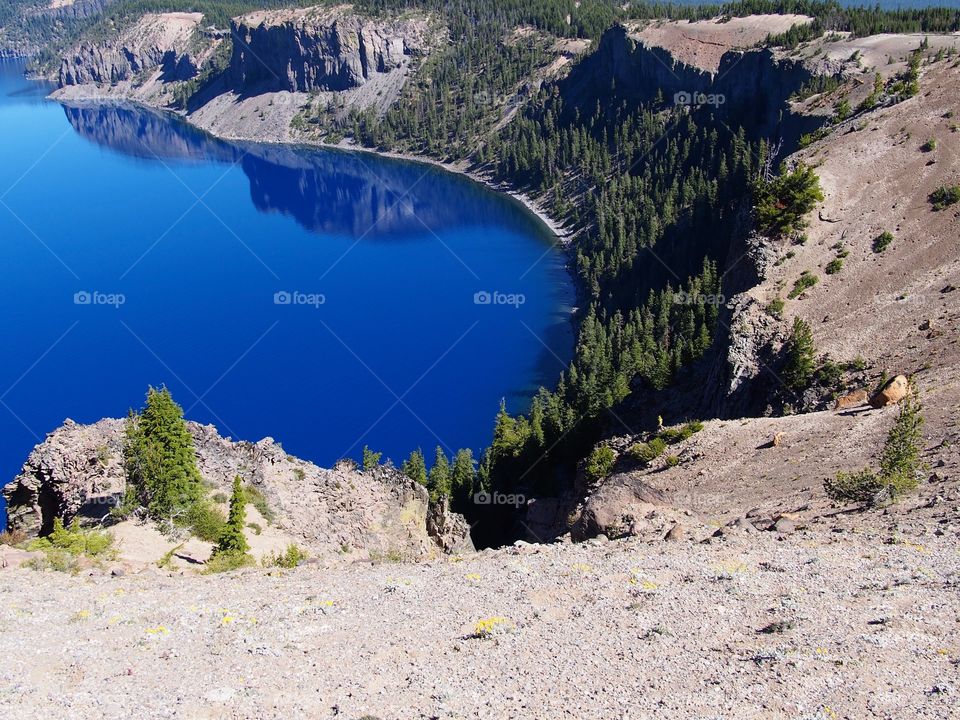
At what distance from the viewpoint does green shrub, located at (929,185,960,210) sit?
59.5m

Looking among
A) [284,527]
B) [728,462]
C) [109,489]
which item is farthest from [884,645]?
[109,489]

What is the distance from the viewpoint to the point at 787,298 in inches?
2156

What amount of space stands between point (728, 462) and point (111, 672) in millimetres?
29999

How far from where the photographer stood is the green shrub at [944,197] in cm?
5950

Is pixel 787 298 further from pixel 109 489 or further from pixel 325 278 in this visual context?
pixel 325 278

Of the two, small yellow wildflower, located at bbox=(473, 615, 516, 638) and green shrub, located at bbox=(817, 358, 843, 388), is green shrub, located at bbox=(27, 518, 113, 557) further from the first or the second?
green shrub, located at bbox=(817, 358, 843, 388)

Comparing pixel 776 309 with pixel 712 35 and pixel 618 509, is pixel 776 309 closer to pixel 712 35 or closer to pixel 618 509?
pixel 618 509

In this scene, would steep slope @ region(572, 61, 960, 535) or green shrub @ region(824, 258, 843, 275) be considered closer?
steep slope @ region(572, 61, 960, 535)

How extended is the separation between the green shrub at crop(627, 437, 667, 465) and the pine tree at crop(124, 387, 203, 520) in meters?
23.9

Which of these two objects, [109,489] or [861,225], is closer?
[109,489]

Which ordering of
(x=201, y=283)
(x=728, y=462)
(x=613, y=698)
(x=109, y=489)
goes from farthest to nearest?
(x=201, y=283) < (x=728, y=462) < (x=109, y=489) < (x=613, y=698)

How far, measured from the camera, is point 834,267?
5644 cm
